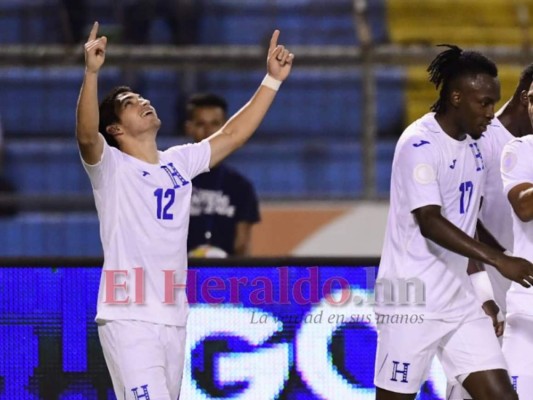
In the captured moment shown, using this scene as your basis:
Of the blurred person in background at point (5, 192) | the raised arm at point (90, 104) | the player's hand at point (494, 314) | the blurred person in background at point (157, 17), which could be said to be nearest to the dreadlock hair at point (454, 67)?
the player's hand at point (494, 314)

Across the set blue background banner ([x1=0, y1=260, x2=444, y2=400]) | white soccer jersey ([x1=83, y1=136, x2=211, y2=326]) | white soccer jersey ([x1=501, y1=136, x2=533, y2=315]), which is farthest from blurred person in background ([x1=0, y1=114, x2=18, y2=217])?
white soccer jersey ([x1=501, y1=136, x2=533, y2=315])

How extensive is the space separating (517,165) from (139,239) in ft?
5.39

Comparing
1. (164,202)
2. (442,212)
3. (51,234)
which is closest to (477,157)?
(442,212)

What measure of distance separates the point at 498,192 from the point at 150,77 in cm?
511

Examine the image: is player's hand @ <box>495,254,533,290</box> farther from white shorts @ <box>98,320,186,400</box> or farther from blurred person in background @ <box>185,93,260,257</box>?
blurred person in background @ <box>185,93,260,257</box>

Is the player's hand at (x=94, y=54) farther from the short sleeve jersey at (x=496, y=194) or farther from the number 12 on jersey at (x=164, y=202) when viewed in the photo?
the short sleeve jersey at (x=496, y=194)

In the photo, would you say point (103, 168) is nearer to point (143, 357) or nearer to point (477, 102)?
point (143, 357)

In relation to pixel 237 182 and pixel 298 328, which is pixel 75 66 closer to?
pixel 237 182

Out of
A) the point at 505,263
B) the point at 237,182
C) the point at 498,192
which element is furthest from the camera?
the point at 237,182

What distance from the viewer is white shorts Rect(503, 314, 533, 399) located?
18.1ft

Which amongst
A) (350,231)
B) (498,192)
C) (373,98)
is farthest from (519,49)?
(498,192)

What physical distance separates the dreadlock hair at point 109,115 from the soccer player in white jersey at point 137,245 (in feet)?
0.18

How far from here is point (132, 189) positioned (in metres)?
5.49

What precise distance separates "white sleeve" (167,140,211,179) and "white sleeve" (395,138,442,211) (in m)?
0.92
